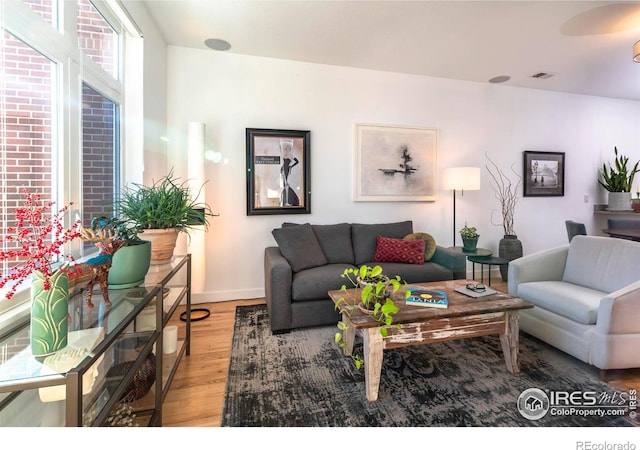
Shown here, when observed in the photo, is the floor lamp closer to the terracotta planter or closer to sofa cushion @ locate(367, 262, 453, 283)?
sofa cushion @ locate(367, 262, 453, 283)

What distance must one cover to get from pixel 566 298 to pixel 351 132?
106 inches

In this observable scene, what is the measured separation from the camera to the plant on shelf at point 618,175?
4.50 metres

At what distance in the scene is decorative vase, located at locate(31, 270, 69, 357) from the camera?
91cm

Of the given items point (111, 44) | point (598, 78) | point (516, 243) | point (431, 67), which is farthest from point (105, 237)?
point (598, 78)

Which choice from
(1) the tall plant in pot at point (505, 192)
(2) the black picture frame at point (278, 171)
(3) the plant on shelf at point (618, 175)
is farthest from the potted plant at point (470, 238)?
(3) the plant on shelf at point (618, 175)

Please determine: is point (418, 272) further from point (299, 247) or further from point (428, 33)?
point (428, 33)

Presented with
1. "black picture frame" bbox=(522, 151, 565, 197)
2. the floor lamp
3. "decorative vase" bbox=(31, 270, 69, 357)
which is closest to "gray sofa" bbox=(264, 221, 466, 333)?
the floor lamp

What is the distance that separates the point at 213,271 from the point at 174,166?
1240mm

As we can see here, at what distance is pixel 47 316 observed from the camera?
0.91m

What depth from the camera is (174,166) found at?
3.20 m

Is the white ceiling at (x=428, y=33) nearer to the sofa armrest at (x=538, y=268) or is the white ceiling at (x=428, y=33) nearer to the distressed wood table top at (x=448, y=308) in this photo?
the sofa armrest at (x=538, y=268)

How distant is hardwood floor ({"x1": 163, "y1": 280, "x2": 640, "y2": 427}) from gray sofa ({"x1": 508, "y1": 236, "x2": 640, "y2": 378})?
0.69 ft

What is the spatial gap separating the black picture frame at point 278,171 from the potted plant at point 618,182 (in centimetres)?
475

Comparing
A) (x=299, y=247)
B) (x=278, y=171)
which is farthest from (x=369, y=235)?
(x=278, y=171)
